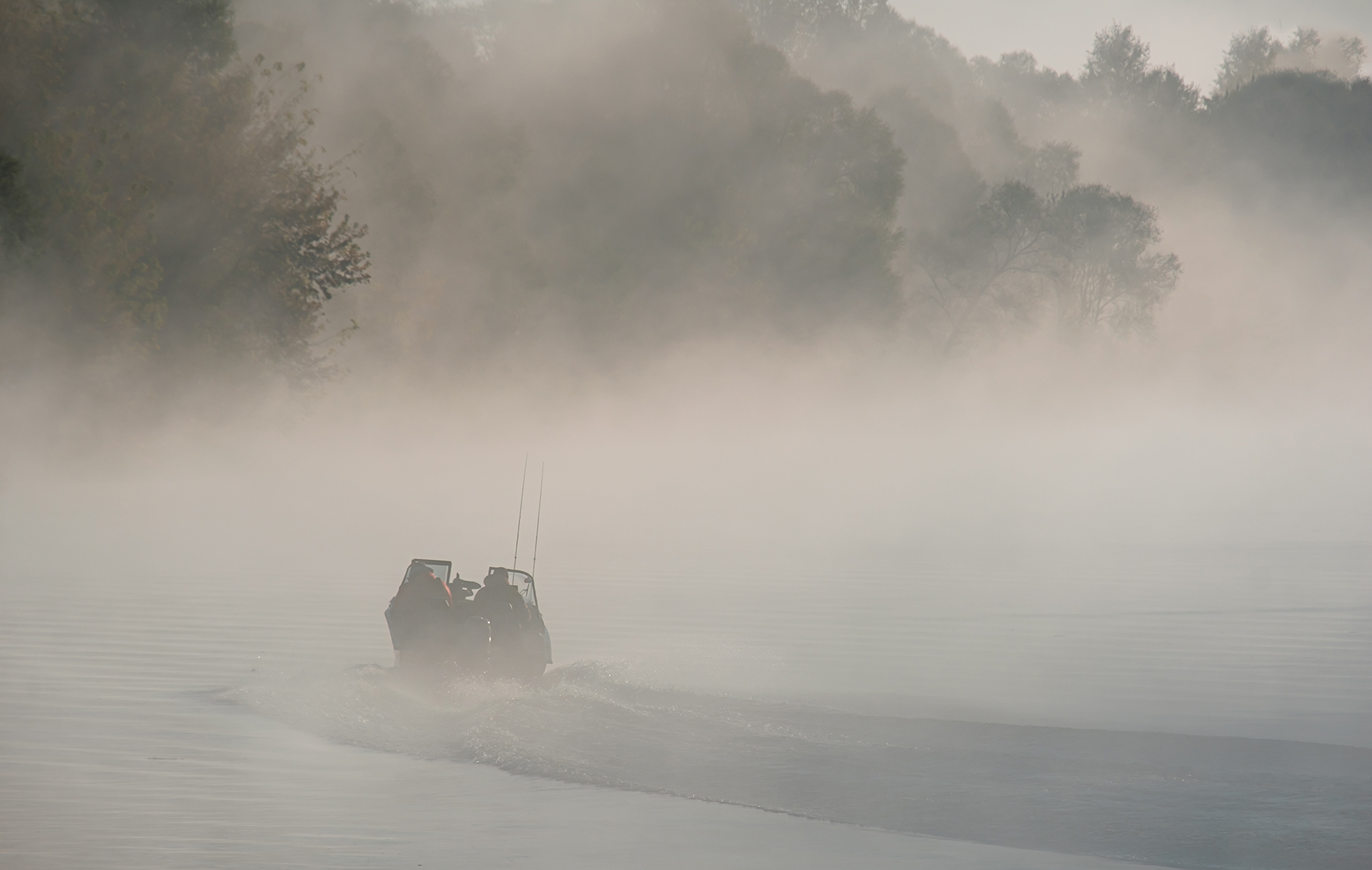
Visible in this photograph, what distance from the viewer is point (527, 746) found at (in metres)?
12.3

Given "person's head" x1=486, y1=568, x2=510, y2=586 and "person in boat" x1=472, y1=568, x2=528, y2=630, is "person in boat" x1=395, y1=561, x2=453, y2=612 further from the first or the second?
"person's head" x1=486, y1=568, x2=510, y2=586

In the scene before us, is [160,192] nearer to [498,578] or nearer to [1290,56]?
[498,578]

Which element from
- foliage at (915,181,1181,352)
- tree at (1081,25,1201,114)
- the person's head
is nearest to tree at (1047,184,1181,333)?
foliage at (915,181,1181,352)

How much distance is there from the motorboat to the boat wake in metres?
0.20

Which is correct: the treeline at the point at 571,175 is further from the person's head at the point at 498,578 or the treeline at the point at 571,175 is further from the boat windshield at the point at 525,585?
the person's head at the point at 498,578

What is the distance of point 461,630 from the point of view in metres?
14.3

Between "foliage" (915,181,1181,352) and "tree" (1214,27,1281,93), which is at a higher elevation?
"tree" (1214,27,1281,93)

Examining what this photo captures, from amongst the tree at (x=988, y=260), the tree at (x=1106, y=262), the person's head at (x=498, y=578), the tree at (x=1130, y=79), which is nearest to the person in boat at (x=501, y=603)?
the person's head at (x=498, y=578)

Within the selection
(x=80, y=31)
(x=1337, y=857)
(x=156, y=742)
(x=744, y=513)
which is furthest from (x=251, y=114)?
(x=1337, y=857)

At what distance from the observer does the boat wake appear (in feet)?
32.1

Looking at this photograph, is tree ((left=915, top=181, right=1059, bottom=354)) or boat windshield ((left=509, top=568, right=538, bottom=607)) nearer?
boat windshield ((left=509, top=568, right=538, bottom=607))

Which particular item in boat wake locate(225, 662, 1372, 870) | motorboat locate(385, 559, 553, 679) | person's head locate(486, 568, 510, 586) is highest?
person's head locate(486, 568, 510, 586)

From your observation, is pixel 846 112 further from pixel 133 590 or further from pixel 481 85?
pixel 133 590

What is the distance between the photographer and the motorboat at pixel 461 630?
14234 millimetres
